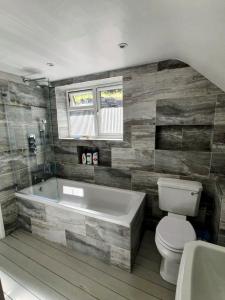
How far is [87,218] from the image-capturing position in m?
1.82

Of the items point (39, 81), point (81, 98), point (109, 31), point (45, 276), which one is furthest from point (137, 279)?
point (39, 81)

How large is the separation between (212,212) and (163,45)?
1936 millimetres

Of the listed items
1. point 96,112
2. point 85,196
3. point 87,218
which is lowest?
point 85,196

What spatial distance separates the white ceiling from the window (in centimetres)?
70

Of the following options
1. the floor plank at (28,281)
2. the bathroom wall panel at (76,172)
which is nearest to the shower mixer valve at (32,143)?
the bathroom wall panel at (76,172)

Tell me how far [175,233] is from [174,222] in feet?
0.50

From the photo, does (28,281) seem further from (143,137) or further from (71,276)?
(143,137)

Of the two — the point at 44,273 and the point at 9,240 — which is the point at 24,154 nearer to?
the point at 9,240

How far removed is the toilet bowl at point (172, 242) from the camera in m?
1.45

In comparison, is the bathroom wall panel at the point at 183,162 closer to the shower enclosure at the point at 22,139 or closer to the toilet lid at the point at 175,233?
the toilet lid at the point at 175,233

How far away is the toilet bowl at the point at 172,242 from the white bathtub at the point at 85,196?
0.41 m

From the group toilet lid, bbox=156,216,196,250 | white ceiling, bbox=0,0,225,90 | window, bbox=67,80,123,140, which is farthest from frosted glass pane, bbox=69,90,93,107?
toilet lid, bbox=156,216,196,250

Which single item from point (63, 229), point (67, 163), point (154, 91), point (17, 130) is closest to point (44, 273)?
point (63, 229)

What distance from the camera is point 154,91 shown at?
2047 mm
